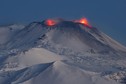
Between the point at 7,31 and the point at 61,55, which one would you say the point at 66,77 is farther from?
the point at 7,31

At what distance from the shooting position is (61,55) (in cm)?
9162

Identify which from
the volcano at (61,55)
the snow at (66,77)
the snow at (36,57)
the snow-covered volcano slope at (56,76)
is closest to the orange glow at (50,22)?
the volcano at (61,55)

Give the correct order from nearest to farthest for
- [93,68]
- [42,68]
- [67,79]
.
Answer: [67,79]
[42,68]
[93,68]

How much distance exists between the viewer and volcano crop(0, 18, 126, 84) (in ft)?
211

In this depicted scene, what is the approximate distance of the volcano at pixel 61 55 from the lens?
6419 centimetres

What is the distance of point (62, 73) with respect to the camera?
64.6 metres

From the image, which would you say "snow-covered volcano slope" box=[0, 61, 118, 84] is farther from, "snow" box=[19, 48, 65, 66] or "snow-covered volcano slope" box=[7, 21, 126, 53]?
"snow-covered volcano slope" box=[7, 21, 126, 53]

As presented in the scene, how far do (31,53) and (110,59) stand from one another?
49.5 ft

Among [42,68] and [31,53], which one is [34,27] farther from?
[42,68]

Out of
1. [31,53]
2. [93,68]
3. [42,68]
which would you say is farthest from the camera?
[31,53]

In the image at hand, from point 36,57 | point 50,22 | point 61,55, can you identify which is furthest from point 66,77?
point 50,22

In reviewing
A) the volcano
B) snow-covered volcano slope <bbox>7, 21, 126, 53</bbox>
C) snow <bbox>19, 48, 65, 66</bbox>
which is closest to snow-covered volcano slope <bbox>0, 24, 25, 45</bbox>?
the volcano

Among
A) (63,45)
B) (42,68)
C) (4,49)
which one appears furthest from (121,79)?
(4,49)

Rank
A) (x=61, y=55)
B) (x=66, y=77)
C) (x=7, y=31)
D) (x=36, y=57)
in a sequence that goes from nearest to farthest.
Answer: (x=66, y=77) < (x=36, y=57) < (x=61, y=55) < (x=7, y=31)
